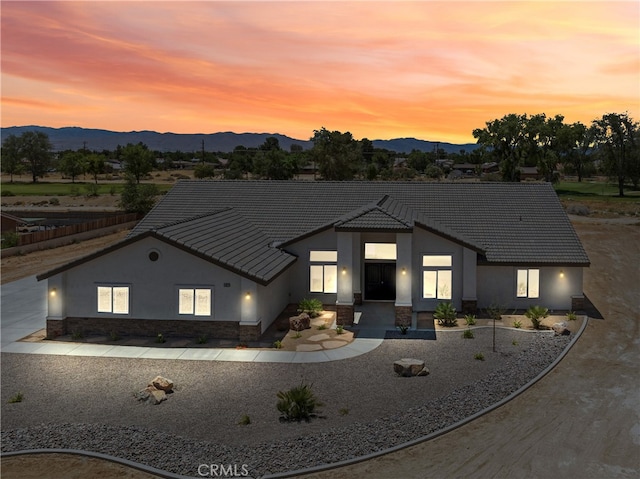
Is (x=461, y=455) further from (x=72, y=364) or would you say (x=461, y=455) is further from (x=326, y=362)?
(x=72, y=364)

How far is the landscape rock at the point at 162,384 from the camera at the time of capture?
17609mm

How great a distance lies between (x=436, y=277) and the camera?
27.4m

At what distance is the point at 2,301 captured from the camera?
97.6 ft

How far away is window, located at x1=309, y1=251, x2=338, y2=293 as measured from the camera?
94.0 ft

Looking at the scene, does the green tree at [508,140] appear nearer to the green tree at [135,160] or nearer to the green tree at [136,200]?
the green tree at [136,200]

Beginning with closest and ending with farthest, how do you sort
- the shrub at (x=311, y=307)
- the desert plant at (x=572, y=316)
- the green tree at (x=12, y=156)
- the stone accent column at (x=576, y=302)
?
the desert plant at (x=572, y=316) < the shrub at (x=311, y=307) < the stone accent column at (x=576, y=302) < the green tree at (x=12, y=156)

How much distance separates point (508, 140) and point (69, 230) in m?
73.1

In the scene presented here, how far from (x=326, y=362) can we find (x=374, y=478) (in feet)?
26.9

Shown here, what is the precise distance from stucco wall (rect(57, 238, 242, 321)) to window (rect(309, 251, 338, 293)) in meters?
6.35

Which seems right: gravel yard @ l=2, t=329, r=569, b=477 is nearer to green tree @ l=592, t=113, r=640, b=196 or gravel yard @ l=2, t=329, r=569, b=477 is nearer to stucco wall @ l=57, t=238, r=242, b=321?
stucco wall @ l=57, t=238, r=242, b=321

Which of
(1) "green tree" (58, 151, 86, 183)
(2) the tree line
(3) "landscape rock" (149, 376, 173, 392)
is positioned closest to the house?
(3) "landscape rock" (149, 376, 173, 392)

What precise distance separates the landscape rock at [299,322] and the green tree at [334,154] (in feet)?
241

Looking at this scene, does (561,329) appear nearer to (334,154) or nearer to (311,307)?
(311,307)

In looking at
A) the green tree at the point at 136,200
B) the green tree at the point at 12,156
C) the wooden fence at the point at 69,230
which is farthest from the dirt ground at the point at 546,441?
the green tree at the point at 12,156
